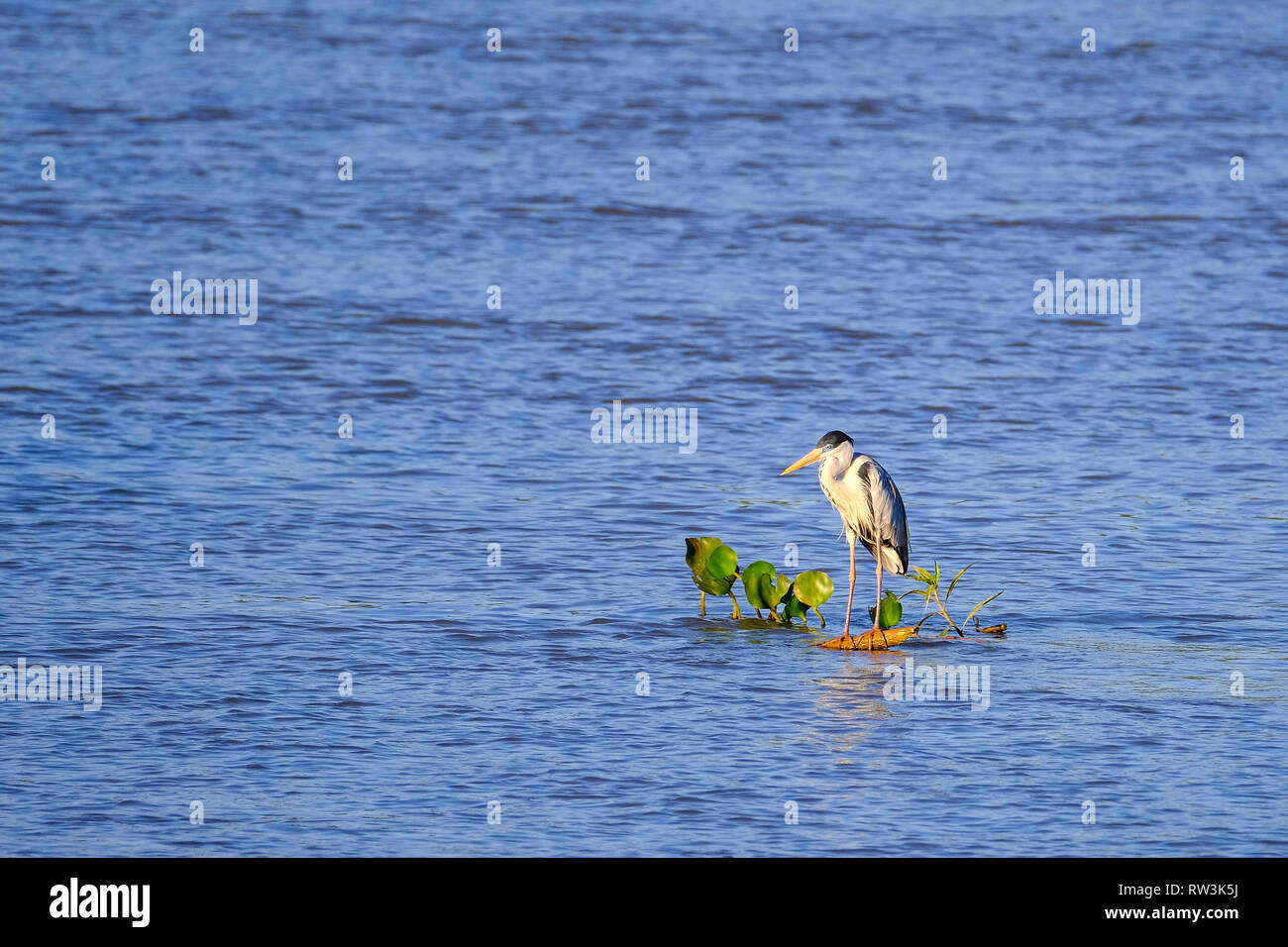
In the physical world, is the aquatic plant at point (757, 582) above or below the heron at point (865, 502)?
below

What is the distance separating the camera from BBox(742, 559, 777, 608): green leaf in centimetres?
951

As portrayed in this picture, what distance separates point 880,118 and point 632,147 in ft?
10.9

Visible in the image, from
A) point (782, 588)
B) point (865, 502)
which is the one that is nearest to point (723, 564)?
point (782, 588)

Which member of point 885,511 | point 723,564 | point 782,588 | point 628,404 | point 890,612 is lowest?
point 890,612

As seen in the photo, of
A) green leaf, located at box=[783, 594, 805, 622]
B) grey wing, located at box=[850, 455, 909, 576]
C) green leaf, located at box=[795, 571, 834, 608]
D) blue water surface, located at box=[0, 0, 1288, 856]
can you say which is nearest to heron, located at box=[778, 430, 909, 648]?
grey wing, located at box=[850, 455, 909, 576]

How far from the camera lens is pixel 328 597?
31.9 ft

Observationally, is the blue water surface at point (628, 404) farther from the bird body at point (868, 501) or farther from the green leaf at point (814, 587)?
the bird body at point (868, 501)

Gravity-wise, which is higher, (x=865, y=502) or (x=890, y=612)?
(x=865, y=502)

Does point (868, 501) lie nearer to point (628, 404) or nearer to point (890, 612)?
point (890, 612)

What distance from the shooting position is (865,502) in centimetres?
938

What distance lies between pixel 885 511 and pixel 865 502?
0.38 ft

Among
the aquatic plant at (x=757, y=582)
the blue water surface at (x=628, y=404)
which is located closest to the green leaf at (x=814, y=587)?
the aquatic plant at (x=757, y=582)

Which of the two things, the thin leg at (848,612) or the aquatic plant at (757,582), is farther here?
the aquatic plant at (757,582)

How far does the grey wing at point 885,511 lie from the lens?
30.7 ft
